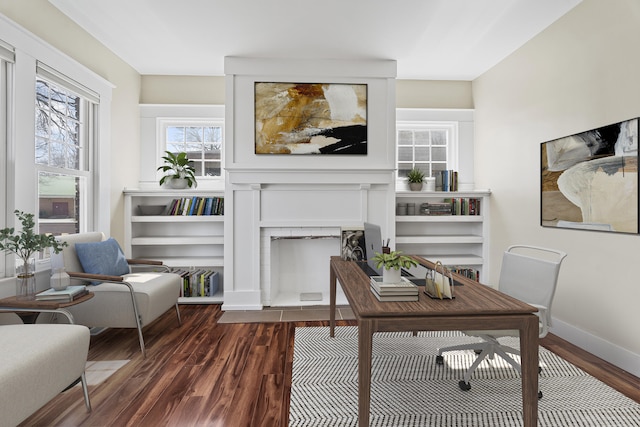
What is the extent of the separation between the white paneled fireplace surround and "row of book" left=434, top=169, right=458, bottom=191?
78 cm

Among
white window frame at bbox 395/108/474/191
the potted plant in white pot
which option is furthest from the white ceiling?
the potted plant in white pot

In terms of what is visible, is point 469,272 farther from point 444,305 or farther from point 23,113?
point 23,113

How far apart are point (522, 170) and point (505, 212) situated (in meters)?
0.54

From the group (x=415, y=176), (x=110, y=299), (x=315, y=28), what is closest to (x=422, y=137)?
(x=415, y=176)

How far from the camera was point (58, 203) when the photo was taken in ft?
10.3

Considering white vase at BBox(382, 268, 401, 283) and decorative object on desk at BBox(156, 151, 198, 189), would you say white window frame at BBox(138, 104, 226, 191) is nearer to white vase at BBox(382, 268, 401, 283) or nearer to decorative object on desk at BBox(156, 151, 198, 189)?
decorative object on desk at BBox(156, 151, 198, 189)

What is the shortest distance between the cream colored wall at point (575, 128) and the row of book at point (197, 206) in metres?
3.28

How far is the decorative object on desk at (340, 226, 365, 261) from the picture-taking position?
2.82 m

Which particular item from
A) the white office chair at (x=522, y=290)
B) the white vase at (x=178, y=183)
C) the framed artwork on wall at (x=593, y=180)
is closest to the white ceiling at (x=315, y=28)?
the framed artwork on wall at (x=593, y=180)

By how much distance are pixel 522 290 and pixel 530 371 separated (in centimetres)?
93

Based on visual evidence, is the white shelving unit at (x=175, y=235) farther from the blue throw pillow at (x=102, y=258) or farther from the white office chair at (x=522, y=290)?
the white office chair at (x=522, y=290)

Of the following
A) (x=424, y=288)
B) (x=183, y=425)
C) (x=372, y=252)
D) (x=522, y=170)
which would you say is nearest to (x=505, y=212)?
(x=522, y=170)

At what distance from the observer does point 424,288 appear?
1.86m

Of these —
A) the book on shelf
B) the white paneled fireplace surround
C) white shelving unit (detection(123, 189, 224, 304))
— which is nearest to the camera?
the book on shelf
